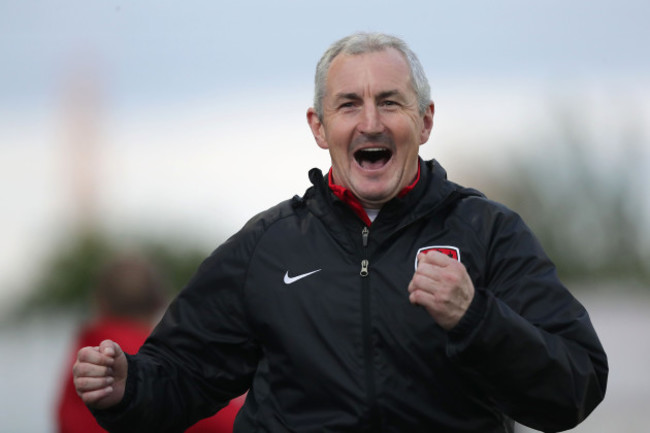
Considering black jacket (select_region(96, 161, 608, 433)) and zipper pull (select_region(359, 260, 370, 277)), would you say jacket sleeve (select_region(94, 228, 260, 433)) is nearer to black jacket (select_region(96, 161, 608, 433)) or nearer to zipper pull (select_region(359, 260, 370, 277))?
black jacket (select_region(96, 161, 608, 433))

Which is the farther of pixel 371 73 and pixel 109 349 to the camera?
pixel 371 73

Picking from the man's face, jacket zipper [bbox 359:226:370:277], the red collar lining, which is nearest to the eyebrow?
the man's face

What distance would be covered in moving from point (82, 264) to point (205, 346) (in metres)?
20.1

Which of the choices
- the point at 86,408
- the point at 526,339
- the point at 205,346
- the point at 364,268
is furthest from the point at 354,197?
the point at 86,408

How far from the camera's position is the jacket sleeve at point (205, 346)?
323cm

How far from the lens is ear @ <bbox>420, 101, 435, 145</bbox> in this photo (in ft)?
11.2

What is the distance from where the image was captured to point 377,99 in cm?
323

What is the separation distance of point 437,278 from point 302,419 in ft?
2.16

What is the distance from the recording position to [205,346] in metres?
3.28

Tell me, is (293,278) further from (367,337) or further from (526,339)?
(526,339)

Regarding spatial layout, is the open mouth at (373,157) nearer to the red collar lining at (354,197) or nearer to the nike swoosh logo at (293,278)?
the red collar lining at (354,197)

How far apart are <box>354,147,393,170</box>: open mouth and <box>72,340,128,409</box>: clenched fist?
0.94 meters

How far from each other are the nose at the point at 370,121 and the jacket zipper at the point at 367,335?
0.33 metres

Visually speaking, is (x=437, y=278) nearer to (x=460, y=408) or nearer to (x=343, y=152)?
(x=460, y=408)
